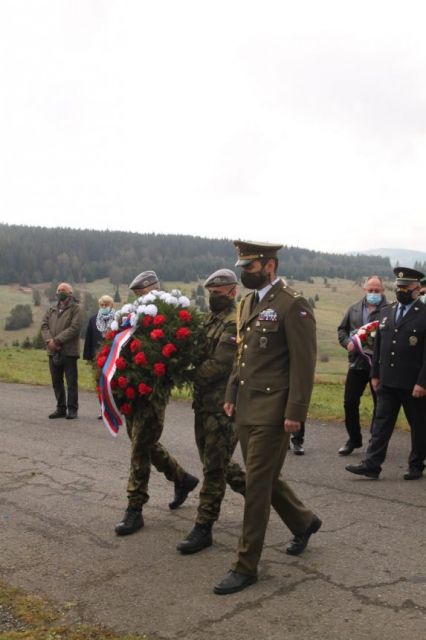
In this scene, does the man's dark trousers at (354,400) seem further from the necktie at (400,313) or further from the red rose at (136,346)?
the red rose at (136,346)

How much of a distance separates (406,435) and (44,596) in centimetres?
632

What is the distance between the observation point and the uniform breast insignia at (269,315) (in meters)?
4.78

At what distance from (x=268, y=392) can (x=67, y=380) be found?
7545 mm

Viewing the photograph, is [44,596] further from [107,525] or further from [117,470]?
[117,470]

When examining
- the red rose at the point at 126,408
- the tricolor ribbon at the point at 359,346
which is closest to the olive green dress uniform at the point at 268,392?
the red rose at the point at 126,408

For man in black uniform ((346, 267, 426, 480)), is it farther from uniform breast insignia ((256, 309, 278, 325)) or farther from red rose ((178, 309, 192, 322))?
uniform breast insignia ((256, 309, 278, 325))

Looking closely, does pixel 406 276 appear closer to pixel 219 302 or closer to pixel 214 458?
pixel 219 302

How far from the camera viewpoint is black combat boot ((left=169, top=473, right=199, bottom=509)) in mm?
6391

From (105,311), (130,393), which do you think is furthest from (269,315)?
(105,311)

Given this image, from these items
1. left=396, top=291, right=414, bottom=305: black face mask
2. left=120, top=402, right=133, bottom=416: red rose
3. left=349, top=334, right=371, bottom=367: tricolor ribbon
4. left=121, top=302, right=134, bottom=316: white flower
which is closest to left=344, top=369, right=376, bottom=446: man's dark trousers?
left=349, top=334, right=371, bottom=367: tricolor ribbon

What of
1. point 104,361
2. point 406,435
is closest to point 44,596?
point 104,361

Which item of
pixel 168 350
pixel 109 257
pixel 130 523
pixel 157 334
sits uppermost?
pixel 109 257

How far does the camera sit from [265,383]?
4789 millimetres

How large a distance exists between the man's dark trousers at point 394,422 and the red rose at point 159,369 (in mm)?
2886
